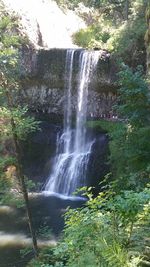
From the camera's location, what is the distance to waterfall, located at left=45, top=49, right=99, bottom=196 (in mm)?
15180

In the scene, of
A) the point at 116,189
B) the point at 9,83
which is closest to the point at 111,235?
the point at 116,189

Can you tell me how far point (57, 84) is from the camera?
18781 millimetres

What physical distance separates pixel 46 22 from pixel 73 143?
30.7ft

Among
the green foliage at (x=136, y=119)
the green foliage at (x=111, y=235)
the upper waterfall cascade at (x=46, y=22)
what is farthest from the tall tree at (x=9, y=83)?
the upper waterfall cascade at (x=46, y=22)

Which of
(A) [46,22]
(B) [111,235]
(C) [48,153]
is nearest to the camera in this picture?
(B) [111,235]

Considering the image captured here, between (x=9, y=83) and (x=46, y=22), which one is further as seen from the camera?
(x=46, y=22)

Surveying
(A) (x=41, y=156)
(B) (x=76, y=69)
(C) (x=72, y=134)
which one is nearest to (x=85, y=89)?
(B) (x=76, y=69)

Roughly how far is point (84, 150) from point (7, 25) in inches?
361

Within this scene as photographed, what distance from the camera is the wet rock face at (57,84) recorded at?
17.0 metres

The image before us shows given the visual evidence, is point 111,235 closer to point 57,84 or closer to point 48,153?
point 48,153

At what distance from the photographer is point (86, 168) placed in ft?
49.8

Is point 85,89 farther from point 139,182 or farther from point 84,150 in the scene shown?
point 139,182

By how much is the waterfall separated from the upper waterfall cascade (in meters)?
3.09

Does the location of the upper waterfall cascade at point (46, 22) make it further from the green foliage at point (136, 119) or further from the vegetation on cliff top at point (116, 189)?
the green foliage at point (136, 119)
